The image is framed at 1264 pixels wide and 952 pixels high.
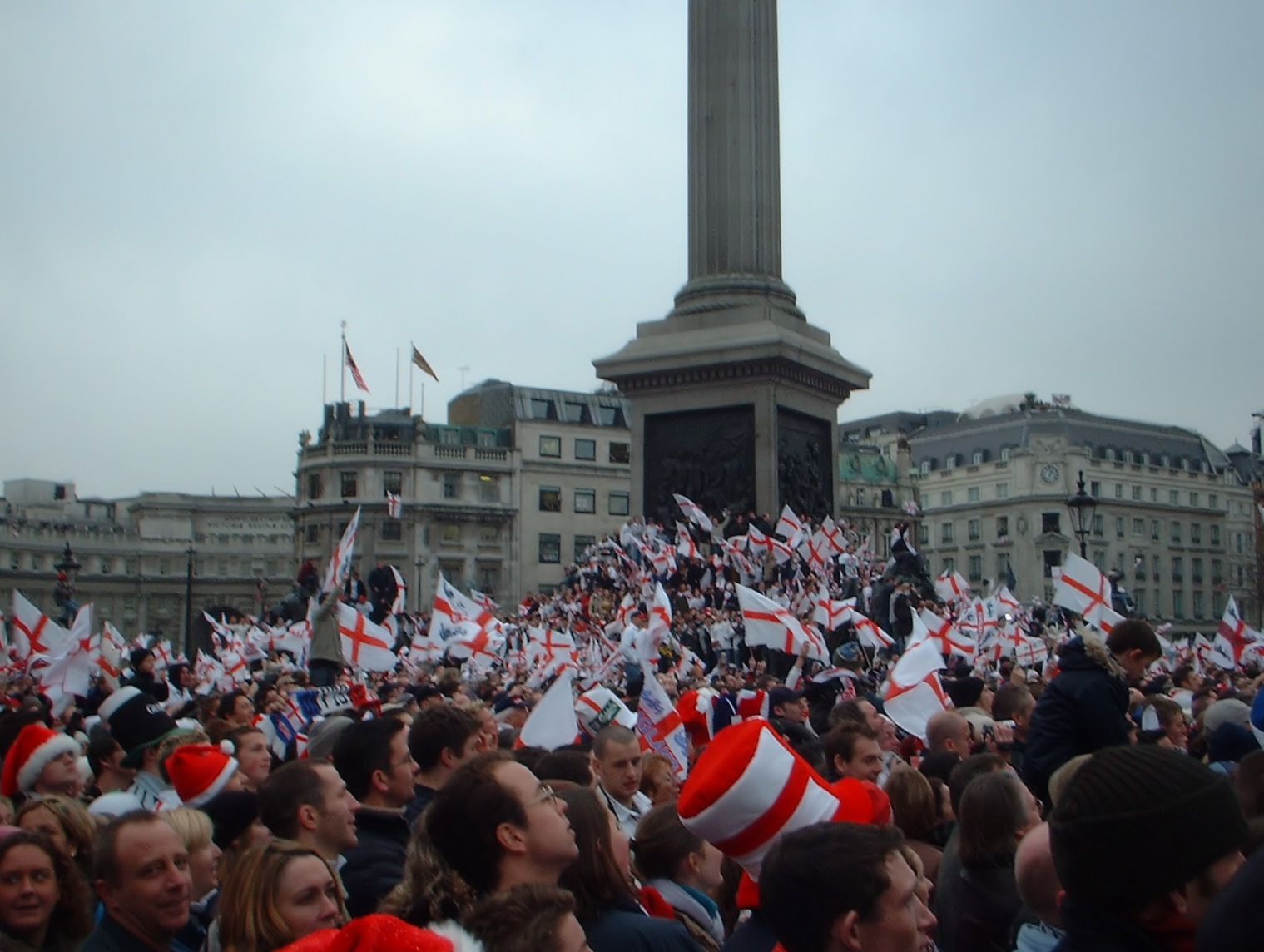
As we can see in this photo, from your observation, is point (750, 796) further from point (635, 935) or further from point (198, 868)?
point (198, 868)

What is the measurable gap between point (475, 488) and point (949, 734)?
85.5 m

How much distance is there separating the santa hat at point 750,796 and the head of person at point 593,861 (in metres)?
0.30

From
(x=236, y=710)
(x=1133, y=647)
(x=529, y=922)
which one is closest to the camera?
(x=529, y=922)

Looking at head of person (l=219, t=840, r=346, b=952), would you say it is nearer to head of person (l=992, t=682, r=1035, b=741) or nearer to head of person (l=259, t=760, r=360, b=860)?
head of person (l=259, t=760, r=360, b=860)

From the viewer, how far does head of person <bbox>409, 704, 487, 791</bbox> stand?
7062 mm

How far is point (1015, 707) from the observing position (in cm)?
976

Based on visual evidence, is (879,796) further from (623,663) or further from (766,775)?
(623,663)

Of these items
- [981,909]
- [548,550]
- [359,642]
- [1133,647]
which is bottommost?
[981,909]

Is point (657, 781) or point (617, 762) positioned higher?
point (617, 762)

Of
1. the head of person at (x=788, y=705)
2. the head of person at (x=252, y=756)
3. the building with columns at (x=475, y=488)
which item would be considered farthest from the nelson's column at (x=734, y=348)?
the building with columns at (x=475, y=488)

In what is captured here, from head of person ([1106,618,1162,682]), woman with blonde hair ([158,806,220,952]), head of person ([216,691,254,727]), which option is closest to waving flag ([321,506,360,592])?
head of person ([216,691,254,727])

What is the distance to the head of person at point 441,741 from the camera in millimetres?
7062

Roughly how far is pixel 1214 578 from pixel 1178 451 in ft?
37.0

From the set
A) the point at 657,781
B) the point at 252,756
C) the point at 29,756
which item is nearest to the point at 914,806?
the point at 657,781
